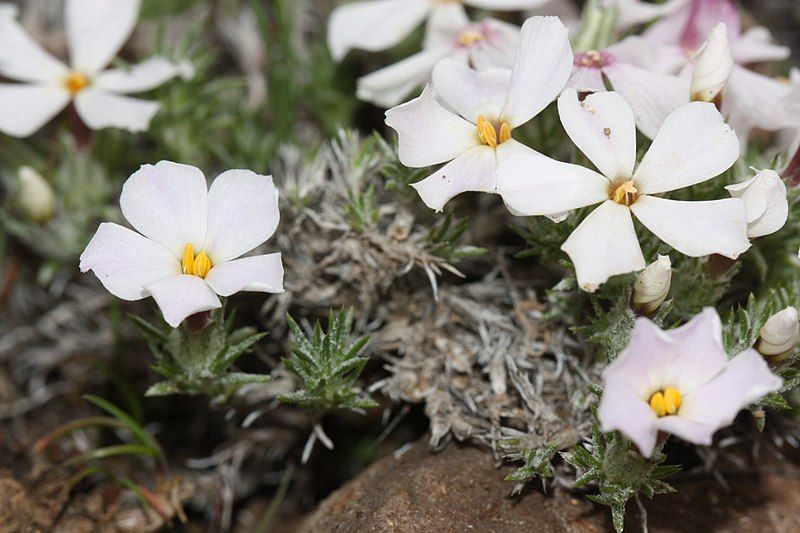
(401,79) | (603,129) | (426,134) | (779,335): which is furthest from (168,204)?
(779,335)

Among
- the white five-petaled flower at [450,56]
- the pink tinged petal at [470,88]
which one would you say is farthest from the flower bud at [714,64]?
the white five-petaled flower at [450,56]

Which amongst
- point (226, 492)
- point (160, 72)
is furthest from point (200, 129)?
point (226, 492)

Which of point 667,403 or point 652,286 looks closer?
point 667,403

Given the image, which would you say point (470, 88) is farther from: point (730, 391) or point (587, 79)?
point (730, 391)

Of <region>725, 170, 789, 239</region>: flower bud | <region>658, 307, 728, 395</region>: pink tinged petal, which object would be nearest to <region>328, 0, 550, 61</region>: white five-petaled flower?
<region>725, 170, 789, 239</region>: flower bud

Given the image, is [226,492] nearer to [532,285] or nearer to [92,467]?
[92,467]
